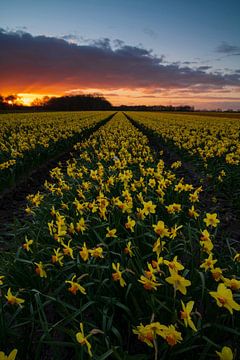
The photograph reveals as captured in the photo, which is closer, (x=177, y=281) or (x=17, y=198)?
(x=177, y=281)

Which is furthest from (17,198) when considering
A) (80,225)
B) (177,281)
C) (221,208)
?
(177,281)

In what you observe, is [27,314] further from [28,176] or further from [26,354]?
[28,176]

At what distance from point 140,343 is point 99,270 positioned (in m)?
0.65

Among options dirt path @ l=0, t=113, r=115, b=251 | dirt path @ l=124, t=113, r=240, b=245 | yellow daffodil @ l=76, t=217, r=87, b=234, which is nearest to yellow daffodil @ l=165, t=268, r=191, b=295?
yellow daffodil @ l=76, t=217, r=87, b=234

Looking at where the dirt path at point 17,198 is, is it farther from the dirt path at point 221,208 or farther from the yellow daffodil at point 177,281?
the yellow daffodil at point 177,281

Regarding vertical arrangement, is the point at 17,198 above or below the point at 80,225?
below

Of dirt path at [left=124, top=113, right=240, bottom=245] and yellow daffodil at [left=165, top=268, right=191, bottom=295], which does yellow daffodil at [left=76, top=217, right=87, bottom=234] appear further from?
dirt path at [left=124, top=113, right=240, bottom=245]

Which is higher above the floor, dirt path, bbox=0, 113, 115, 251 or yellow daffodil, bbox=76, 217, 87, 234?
yellow daffodil, bbox=76, 217, 87, 234

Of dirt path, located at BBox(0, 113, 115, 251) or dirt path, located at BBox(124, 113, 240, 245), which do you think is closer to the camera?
dirt path, located at BBox(124, 113, 240, 245)

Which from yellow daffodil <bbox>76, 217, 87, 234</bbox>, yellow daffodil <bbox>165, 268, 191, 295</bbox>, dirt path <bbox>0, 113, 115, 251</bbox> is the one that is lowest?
dirt path <bbox>0, 113, 115, 251</bbox>

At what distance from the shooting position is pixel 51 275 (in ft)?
9.03


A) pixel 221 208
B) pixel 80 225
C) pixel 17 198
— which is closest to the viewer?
pixel 80 225

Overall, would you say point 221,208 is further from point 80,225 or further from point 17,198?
point 17,198

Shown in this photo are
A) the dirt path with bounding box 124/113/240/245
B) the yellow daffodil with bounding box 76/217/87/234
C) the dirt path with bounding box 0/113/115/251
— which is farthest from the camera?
the dirt path with bounding box 0/113/115/251
